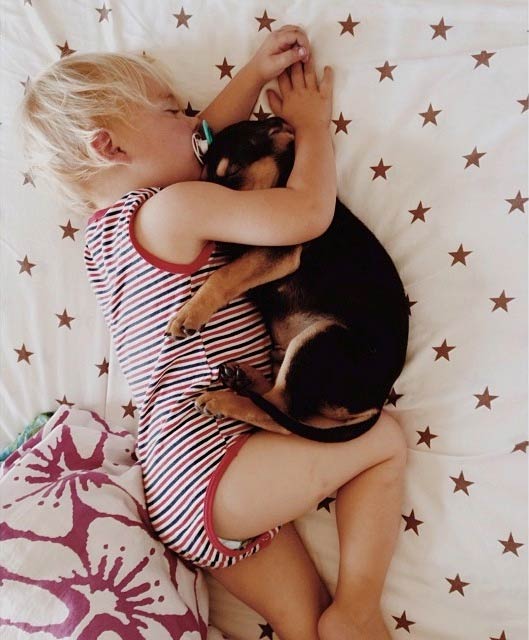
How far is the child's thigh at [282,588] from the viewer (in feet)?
3.65

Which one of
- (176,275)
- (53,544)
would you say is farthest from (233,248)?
(53,544)

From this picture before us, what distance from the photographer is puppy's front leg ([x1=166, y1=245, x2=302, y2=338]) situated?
41.6 inches

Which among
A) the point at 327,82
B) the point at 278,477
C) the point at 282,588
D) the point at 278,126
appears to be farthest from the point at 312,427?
the point at 327,82

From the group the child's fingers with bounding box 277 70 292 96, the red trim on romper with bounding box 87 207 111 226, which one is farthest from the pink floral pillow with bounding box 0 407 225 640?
the child's fingers with bounding box 277 70 292 96

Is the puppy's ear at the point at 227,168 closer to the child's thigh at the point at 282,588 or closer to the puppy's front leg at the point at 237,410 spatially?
the puppy's front leg at the point at 237,410

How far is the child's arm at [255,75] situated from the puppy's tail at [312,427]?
0.54m

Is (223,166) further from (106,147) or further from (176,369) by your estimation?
(176,369)

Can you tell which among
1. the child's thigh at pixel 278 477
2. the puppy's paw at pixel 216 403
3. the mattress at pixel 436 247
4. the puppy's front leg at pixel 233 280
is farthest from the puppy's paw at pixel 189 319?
the mattress at pixel 436 247

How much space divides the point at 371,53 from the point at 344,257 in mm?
407

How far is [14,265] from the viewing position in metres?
1.33

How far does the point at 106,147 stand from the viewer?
1.10 m

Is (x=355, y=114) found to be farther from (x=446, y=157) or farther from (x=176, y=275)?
(x=176, y=275)

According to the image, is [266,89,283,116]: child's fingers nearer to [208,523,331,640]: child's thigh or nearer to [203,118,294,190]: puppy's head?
[203,118,294,190]: puppy's head

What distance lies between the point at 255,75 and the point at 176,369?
582 mm
